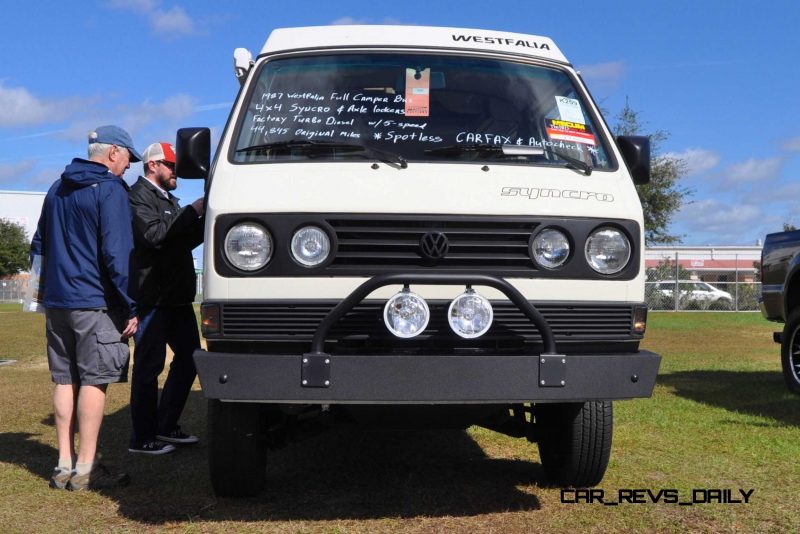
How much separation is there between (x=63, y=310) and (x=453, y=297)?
2.31 m

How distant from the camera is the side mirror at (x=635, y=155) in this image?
15.7ft

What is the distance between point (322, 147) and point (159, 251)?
6.00ft

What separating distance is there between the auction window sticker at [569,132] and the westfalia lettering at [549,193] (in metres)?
0.56

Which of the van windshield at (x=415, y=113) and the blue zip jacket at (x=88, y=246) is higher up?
the van windshield at (x=415, y=113)

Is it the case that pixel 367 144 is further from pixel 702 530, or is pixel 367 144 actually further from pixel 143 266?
pixel 702 530

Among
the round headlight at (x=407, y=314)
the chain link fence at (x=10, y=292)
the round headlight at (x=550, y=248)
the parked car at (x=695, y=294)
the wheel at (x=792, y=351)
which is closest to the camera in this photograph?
the round headlight at (x=407, y=314)

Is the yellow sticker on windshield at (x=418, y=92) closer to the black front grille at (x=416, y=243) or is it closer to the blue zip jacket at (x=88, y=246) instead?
the black front grille at (x=416, y=243)

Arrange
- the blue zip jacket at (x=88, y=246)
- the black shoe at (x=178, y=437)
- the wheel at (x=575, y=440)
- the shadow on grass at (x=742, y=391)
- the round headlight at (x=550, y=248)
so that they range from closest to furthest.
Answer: the round headlight at (x=550, y=248) < the wheel at (x=575, y=440) < the blue zip jacket at (x=88, y=246) < the black shoe at (x=178, y=437) < the shadow on grass at (x=742, y=391)

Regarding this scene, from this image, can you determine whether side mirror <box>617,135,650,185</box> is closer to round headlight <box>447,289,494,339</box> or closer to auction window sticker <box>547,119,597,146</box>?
auction window sticker <box>547,119,597,146</box>

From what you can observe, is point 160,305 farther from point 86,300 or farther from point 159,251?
point 86,300

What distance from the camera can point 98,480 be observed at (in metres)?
4.91

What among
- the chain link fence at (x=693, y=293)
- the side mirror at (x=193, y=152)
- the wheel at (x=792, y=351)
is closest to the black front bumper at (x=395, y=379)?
the side mirror at (x=193, y=152)

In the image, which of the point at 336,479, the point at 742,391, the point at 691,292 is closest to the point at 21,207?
the point at 691,292

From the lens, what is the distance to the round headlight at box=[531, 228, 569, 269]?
3965mm
